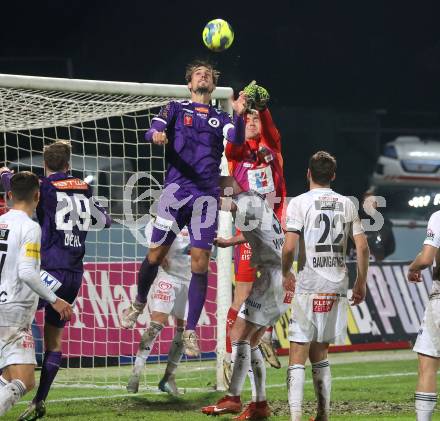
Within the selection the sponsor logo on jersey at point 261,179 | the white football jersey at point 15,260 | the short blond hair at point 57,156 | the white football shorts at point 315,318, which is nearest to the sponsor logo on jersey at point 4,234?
the white football jersey at point 15,260

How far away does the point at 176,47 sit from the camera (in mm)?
26047

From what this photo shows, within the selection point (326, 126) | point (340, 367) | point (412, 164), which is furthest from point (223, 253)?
point (326, 126)

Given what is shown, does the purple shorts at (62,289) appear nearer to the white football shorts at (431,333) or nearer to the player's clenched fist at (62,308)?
the player's clenched fist at (62,308)

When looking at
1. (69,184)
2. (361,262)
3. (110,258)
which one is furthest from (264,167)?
(110,258)

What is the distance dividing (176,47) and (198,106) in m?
17.0

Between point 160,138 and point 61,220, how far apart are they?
1.14 metres

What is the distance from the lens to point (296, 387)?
25.7ft

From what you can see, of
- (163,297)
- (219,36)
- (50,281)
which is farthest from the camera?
(163,297)

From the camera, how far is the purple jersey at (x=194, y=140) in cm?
923

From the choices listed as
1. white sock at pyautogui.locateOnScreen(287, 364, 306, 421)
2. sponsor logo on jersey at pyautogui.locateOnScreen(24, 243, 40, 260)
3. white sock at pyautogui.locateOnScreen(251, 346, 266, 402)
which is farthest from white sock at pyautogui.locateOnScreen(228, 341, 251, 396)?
sponsor logo on jersey at pyautogui.locateOnScreen(24, 243, 40, 260)

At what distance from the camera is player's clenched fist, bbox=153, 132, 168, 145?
27.8ft

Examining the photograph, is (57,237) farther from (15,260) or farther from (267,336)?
(267,336)

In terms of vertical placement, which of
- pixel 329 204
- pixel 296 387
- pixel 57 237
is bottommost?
pixel 296 387

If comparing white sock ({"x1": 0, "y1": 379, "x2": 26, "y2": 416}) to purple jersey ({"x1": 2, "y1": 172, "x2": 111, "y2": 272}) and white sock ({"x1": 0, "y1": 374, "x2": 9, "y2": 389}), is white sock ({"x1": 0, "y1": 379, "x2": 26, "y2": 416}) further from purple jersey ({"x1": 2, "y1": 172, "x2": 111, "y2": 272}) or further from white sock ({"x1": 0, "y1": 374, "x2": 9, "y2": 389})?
purple jersey ({"x1": 2, "y1": 172, "x2": 111, "y2": 272})
